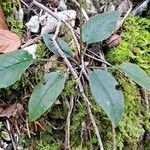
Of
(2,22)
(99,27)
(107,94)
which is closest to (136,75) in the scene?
(107,94)

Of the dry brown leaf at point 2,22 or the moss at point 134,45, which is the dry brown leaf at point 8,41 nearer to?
the dry brown leaf at point 2,22

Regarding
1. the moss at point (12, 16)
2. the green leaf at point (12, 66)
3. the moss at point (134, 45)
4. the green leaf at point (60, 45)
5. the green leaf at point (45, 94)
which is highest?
the moss at point (12, 16)

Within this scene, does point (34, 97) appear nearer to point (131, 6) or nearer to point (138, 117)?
point (138, 117)

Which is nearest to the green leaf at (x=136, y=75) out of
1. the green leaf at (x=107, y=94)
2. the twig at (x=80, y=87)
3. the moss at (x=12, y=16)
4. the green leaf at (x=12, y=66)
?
the green leaf at (x=107, y=94)

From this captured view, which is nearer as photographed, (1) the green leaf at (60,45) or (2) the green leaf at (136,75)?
(2) the green leaf at (136,75)

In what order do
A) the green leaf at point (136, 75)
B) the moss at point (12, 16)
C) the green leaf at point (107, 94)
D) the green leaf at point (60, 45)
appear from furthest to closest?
the moss at point (12, 16), the green leaf at point (60, 45), the green leaf at point (136, 75), the green leaf at point (107, 94)

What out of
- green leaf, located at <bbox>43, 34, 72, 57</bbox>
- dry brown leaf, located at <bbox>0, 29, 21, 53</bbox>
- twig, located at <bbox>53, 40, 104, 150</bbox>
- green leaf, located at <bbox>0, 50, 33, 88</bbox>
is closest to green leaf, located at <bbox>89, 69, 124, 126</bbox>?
twig, located at <bbox>53, 40, 104, 150</bbox>
